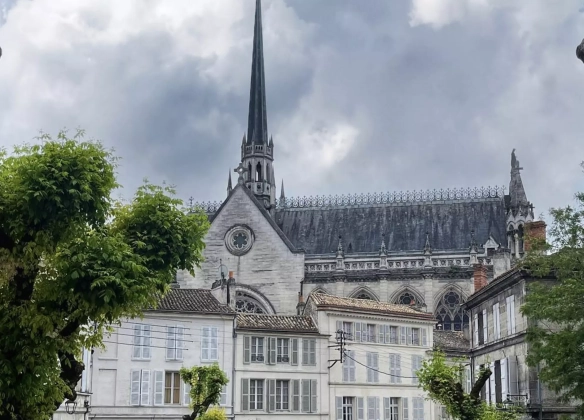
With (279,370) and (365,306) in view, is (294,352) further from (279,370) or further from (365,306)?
(365,306)

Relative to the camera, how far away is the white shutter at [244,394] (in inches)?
1436

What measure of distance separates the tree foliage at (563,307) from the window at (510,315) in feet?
22.6

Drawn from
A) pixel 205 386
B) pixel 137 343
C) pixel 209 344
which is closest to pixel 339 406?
pixel 209 344

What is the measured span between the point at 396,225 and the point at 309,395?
75.9 ft

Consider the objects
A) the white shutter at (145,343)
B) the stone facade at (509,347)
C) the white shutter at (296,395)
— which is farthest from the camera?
the white shutter at (296,395)

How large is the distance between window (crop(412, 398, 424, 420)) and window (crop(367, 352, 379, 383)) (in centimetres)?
222

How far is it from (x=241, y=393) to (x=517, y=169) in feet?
87.3

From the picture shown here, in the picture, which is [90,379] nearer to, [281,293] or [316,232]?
[281,293]

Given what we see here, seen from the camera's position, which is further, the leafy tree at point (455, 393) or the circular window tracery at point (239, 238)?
the circular window tracery at point (239, 238)

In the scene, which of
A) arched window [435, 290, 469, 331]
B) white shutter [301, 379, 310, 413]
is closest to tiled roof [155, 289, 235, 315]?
white shutter [301, 379, 310, 413]

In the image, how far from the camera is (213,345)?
36.6 meters

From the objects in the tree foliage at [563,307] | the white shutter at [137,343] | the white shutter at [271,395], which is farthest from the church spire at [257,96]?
the tree foliage at [563,307]

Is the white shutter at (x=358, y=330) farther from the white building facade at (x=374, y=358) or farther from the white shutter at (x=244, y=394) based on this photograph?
the white shutter at (x=244, y=394)

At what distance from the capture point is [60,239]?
46.1 feet
